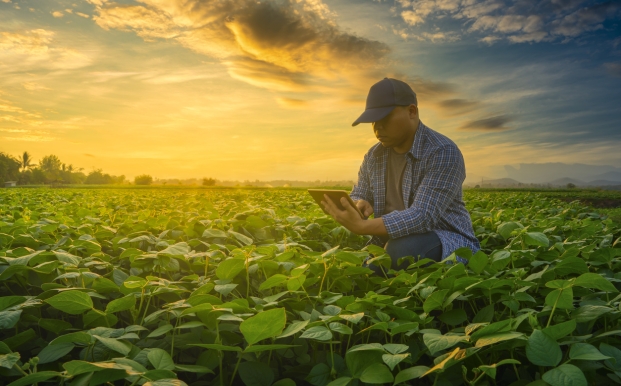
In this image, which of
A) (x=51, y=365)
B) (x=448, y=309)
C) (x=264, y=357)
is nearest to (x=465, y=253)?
(x=448, y=309)

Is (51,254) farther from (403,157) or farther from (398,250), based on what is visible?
(403,157)

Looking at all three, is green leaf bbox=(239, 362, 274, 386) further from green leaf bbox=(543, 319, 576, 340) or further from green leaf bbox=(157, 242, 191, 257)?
green leaf bbox=(543, 319, 576, 340)

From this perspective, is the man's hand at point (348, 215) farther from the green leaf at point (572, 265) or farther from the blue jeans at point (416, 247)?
the green leaf at point (572, 265)

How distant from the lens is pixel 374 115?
3287mm

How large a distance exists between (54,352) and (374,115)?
8.27ft

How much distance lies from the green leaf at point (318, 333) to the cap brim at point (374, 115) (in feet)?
7.04

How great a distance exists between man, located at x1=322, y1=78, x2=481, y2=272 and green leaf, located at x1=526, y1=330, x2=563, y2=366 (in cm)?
197

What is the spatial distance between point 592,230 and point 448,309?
267 cm

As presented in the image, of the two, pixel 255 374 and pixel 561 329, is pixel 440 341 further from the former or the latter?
pixel 255 374

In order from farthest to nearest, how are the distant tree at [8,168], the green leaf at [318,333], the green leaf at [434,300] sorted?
1. the distant tree at [8,168]
2. the green leaf at [434,300]
3. the green leaf at [318,333]

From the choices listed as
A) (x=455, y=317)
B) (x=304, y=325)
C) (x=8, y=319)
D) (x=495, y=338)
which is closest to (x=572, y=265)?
(x=455, y=317)

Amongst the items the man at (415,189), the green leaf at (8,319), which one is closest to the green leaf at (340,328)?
the green leaf at (8,319)

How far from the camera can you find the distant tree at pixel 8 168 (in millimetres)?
54787

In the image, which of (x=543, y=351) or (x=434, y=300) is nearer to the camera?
(x=543, y=351)
